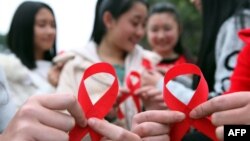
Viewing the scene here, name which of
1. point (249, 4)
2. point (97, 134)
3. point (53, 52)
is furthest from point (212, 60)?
point (53, 52)

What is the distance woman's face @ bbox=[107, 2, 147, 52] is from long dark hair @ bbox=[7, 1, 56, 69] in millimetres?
469

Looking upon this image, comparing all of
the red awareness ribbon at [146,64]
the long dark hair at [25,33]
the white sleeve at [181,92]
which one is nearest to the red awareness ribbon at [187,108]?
the white sleeve at [181,92]

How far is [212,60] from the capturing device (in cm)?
160

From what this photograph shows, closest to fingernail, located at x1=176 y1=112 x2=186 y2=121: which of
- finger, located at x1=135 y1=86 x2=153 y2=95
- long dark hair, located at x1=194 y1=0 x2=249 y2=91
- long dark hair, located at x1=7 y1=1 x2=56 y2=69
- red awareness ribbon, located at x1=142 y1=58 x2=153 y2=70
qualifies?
long dark hair, located at x1=194 y1=0 x2=249 y2=91

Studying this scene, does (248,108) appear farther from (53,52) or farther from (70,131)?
(53,52)

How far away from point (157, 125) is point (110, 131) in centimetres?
9

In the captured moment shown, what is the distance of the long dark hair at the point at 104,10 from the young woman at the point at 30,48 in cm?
32

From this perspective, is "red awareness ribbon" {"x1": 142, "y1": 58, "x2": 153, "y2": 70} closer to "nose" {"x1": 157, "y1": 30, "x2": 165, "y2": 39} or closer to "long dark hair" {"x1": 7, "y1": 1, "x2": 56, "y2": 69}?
"long dark hair" {"x1": 7, "y1": 1, "x2": 56, "y2": 69}

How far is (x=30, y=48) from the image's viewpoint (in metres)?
2.39

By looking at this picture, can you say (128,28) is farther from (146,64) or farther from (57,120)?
(57,120)

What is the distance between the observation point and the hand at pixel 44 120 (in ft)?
2.19

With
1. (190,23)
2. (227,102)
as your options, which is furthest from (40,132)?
(190,23)

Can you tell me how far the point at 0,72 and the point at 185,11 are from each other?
14.2 m

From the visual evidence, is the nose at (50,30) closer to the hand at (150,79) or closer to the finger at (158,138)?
the hand at (150,79)
